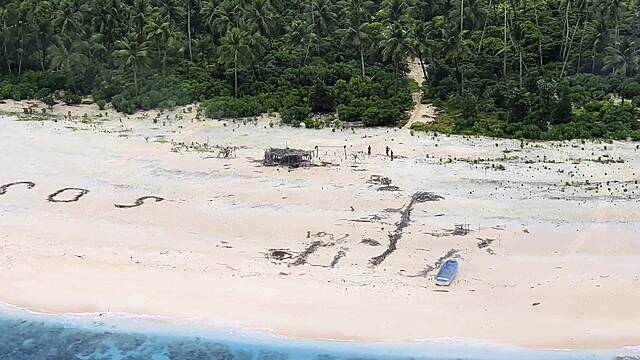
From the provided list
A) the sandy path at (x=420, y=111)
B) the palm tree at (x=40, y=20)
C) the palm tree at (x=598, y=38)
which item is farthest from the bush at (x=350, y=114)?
the palm tree at (x=40, y=20)

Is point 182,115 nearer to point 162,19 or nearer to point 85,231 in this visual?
point 162,19

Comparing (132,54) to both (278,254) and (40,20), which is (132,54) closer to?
(40,20)

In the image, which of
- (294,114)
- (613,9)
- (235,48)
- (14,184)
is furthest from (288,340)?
(613,9)

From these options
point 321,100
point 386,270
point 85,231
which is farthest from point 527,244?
point 321,100

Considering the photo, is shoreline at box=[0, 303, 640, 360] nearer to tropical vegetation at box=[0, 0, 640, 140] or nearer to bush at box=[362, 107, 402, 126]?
tropical vegetation at box=[0, 0, 640, 140]

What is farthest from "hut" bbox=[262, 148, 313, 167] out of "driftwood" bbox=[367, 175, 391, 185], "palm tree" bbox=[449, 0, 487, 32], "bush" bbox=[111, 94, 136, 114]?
"palm tree" bbox=[449, 0, 487, 32]
